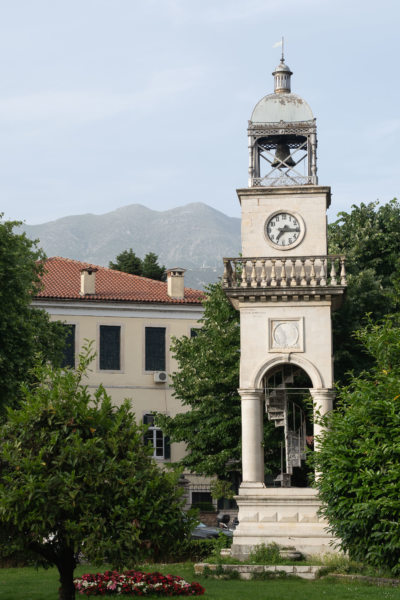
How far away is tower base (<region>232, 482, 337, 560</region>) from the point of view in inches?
1180

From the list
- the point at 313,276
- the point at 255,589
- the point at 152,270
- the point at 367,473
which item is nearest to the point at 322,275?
the point at 313,276

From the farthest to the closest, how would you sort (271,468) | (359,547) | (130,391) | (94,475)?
(130,391)
(271,468)
(359,547)
(94,475)

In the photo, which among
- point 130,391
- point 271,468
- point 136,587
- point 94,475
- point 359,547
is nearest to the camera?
point 94,475

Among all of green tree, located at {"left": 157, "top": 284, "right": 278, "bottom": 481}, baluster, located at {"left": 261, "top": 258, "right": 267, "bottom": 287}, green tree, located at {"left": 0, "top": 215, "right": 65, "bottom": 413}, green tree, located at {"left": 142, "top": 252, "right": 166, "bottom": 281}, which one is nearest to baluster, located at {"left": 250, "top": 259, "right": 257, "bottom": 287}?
baluster, located at {"left": 261, "top": 258, "right": 267, "bottom": 287}

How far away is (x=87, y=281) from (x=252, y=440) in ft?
91.4

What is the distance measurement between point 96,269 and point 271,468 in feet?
82.0

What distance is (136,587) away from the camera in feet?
78.2

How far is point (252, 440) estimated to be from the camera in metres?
31.2

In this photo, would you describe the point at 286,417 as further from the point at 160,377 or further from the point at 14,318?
the point at 160,377

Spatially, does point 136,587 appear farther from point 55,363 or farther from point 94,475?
point 55,363

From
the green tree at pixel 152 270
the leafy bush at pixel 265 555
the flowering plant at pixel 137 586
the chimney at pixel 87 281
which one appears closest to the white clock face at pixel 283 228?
the leafy bush at pixel 265 555

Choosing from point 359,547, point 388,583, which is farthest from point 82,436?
point 388,583

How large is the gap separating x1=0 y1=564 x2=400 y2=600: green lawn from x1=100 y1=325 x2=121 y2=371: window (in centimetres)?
2867

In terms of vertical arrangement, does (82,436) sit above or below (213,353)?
below
